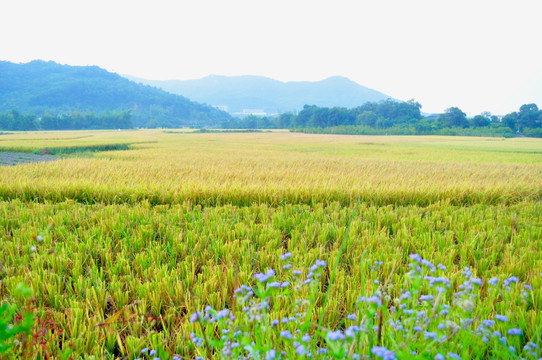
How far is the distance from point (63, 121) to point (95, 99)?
61361mm

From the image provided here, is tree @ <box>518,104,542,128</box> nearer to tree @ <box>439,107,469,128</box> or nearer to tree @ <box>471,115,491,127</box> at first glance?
tree @ <box>471,115,491,127</box>

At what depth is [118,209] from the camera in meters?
3.82

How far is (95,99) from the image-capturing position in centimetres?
13638

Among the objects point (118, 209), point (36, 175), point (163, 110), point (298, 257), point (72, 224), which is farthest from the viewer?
point (163, 110)

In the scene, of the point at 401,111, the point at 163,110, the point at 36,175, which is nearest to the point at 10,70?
the point at 163,110

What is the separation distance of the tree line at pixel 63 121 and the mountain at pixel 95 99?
16401 millimetres

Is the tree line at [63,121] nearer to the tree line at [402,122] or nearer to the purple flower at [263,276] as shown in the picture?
the tree line at [402,122]

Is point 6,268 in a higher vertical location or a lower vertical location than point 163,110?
lower

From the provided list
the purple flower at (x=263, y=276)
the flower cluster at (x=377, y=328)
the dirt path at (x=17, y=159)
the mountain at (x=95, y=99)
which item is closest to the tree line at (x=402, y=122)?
the mountain at (x=95, y=99)

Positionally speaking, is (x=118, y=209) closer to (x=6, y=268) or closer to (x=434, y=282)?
(x=6, y=268)

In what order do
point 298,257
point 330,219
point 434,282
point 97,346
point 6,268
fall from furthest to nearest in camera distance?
point 330,219 < point 298,257 < point 6,268 < point 97,346 < point 434,282

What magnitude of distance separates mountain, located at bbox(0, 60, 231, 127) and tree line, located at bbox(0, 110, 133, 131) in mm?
16401

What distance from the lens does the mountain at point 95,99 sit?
118875 mm

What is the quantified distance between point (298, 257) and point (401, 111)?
309 ft
